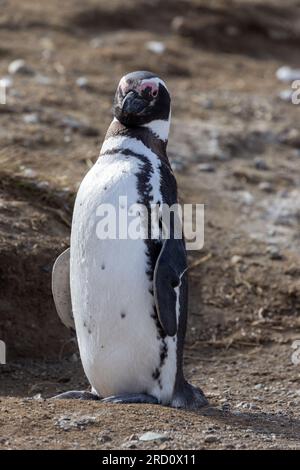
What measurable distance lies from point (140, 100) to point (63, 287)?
0.90 metres

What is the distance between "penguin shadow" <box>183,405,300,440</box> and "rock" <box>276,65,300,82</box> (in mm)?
5811

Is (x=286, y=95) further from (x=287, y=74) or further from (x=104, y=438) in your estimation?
(x=104, y=438)

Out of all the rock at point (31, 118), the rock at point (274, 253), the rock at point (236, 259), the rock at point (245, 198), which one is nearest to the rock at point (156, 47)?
the rock at point (31, 118)

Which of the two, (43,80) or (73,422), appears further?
(43,80)

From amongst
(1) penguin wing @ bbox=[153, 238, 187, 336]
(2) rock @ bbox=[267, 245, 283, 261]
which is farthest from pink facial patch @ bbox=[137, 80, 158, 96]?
(2) rock @ bbox=[267, 245, 283, 261]

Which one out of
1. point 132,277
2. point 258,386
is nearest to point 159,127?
point 132,277

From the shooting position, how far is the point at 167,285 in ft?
14.3

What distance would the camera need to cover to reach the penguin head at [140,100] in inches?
183

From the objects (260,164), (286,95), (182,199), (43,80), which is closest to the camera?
(182,199)

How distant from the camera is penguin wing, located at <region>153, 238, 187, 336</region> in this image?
435 centimetres

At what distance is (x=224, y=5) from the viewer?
1128 cm

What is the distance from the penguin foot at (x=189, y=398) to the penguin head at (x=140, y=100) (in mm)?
1122

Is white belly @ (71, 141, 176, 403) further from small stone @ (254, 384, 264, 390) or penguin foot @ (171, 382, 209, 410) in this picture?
small stone @ (254, 384, 264, 390)
